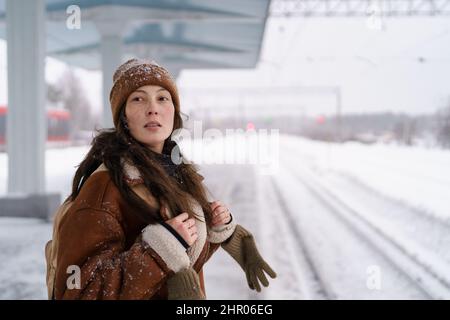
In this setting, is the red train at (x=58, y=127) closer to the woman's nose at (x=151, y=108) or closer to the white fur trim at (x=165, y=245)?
A: the woman's nose at (x=151, y=108)

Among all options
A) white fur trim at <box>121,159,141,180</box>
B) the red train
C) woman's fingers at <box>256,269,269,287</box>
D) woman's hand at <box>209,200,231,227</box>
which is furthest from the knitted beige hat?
the red train

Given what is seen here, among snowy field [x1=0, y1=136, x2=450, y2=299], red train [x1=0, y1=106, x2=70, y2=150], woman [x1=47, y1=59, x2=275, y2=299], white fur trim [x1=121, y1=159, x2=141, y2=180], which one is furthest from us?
red train [x1=0, y1=106, x2=70, y2=150]

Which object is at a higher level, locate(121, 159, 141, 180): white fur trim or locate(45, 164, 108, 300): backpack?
locate(121, 159, 141, 180): white fur trim

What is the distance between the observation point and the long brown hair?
4.53ft

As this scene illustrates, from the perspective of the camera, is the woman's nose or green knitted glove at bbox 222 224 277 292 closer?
the woman's nose

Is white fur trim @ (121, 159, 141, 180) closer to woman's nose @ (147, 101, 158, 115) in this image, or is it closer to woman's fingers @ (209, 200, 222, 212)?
woman's nose @ (147, 101, 158, 115)

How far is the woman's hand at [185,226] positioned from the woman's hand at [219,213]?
0.27 meters

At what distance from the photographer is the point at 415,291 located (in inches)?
197

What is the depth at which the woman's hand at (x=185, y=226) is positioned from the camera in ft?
4.51

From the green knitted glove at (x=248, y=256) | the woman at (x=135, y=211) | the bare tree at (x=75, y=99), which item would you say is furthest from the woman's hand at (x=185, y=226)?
the bare tree at (x=75, y=99)

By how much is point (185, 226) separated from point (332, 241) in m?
6.59

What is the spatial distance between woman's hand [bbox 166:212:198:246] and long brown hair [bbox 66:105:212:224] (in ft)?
0.16

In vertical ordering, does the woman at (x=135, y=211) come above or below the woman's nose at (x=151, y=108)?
below

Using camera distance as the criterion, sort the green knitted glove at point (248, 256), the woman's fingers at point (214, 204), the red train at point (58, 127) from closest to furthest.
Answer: the woman's fingers at point (214, 204)
the green knitted glove at point (248, 256)
the red train at point (58, 127)
